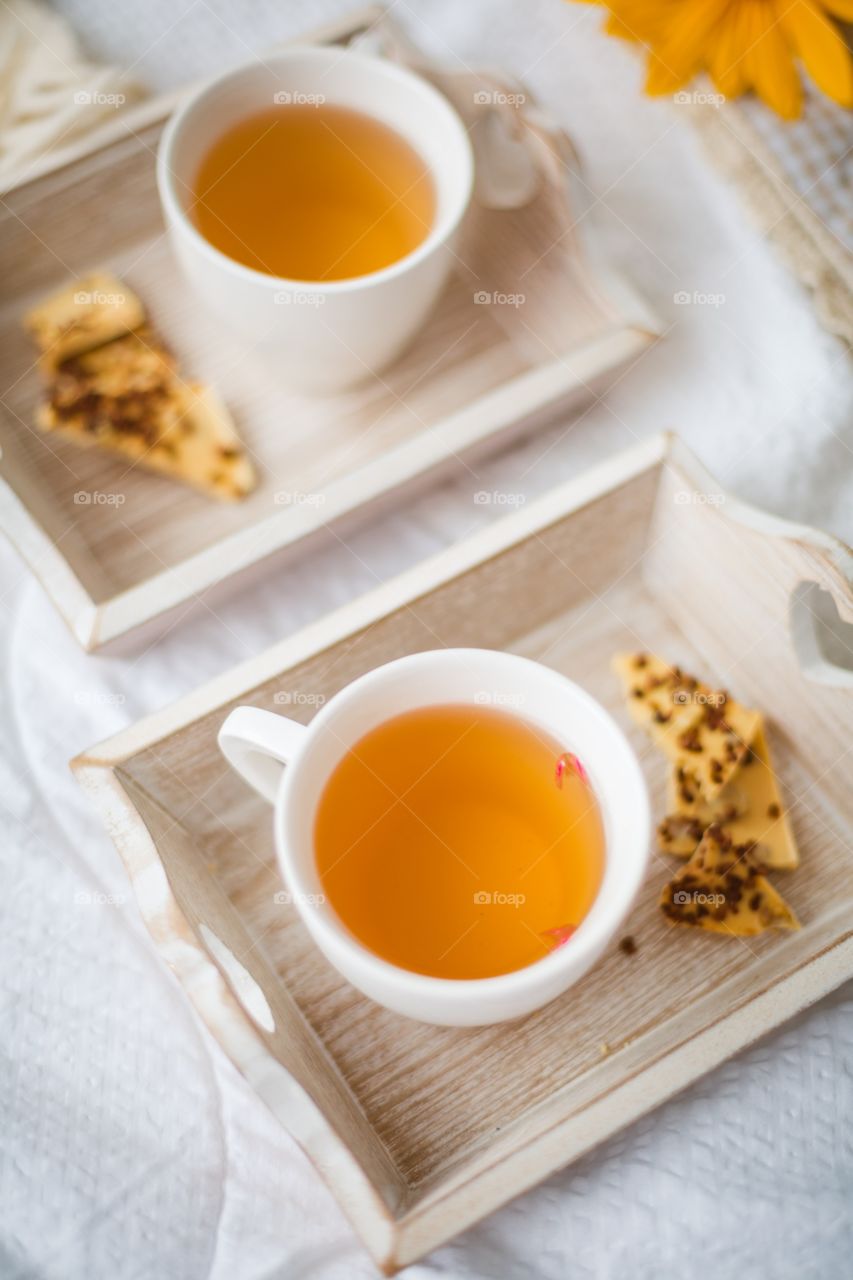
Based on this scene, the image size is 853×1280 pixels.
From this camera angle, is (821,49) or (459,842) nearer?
(459,842)

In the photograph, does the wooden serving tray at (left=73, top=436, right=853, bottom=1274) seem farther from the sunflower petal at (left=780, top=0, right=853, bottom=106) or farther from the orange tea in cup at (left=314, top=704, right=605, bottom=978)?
the sunflower petal at (left=780, top=0, right=853, bottom=106)

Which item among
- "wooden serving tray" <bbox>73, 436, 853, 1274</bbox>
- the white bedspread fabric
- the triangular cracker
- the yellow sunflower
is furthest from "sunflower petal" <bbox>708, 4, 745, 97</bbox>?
the triangular cracker

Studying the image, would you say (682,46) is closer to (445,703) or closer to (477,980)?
(445,703)

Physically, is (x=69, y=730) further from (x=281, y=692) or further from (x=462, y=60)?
(x=462, y=60)

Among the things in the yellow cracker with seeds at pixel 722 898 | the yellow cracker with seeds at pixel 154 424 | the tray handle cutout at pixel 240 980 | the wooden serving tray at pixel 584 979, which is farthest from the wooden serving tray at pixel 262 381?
the yellow cracker with seeds at pixel 722 898

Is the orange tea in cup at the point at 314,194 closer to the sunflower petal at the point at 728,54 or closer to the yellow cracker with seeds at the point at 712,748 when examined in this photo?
the sunflower petal at the point at 728,54

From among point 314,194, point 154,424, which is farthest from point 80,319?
point 314,194
